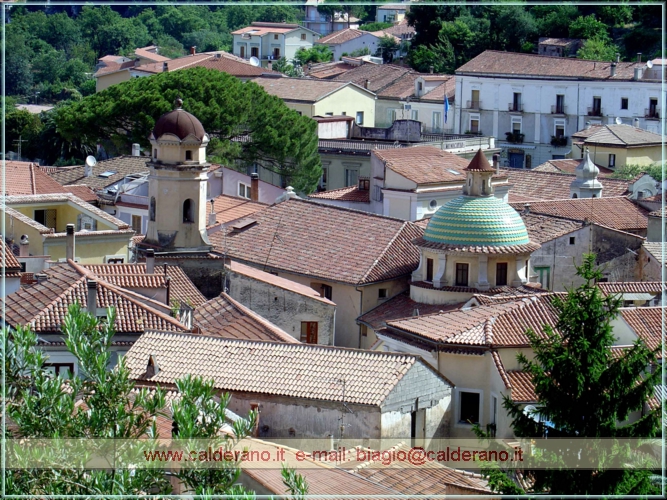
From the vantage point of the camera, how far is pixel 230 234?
4550 centimetres

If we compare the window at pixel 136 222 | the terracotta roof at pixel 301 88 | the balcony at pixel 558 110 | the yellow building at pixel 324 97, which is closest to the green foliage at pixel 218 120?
the window at pixel 136 222

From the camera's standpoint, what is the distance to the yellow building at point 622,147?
64.1 metres

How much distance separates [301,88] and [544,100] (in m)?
11.9

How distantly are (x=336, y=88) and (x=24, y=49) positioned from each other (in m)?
60.9

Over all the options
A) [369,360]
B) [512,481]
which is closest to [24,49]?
[369,360]

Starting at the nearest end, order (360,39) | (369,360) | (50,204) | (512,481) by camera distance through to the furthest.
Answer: (512,481) < (369,360) < (50,204) < (360,39)

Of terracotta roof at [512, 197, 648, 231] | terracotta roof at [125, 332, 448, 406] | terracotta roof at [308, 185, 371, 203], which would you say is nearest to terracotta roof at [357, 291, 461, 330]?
terracotta roof at [125, 332, 448, 406]

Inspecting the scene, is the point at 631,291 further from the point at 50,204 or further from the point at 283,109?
the point at 283,109

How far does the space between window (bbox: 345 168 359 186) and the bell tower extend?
2263 centimetres

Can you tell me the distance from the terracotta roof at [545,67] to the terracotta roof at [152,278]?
4179 centimetres

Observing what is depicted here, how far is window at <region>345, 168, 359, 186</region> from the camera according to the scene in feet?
207

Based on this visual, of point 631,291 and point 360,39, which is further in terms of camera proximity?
point 360,39

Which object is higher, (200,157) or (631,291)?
(200,157)

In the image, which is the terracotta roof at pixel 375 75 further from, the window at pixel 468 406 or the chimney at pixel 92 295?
the window at pixel 468 406
